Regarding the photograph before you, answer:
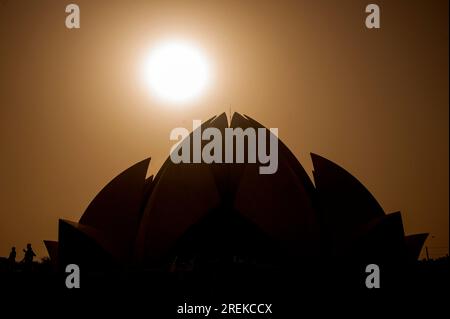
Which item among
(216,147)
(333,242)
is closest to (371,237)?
(333,242)

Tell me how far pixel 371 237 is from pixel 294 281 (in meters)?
3.58

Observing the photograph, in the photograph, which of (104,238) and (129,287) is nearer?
(129,287)

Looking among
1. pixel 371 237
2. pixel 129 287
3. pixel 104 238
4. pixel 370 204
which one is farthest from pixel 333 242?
pixel 104 238

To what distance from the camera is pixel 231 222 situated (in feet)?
49.0

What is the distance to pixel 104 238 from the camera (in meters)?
14.5

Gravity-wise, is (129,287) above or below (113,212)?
below

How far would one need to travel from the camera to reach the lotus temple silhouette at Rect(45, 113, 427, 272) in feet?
45.1

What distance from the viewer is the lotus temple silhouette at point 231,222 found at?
1375 cm
